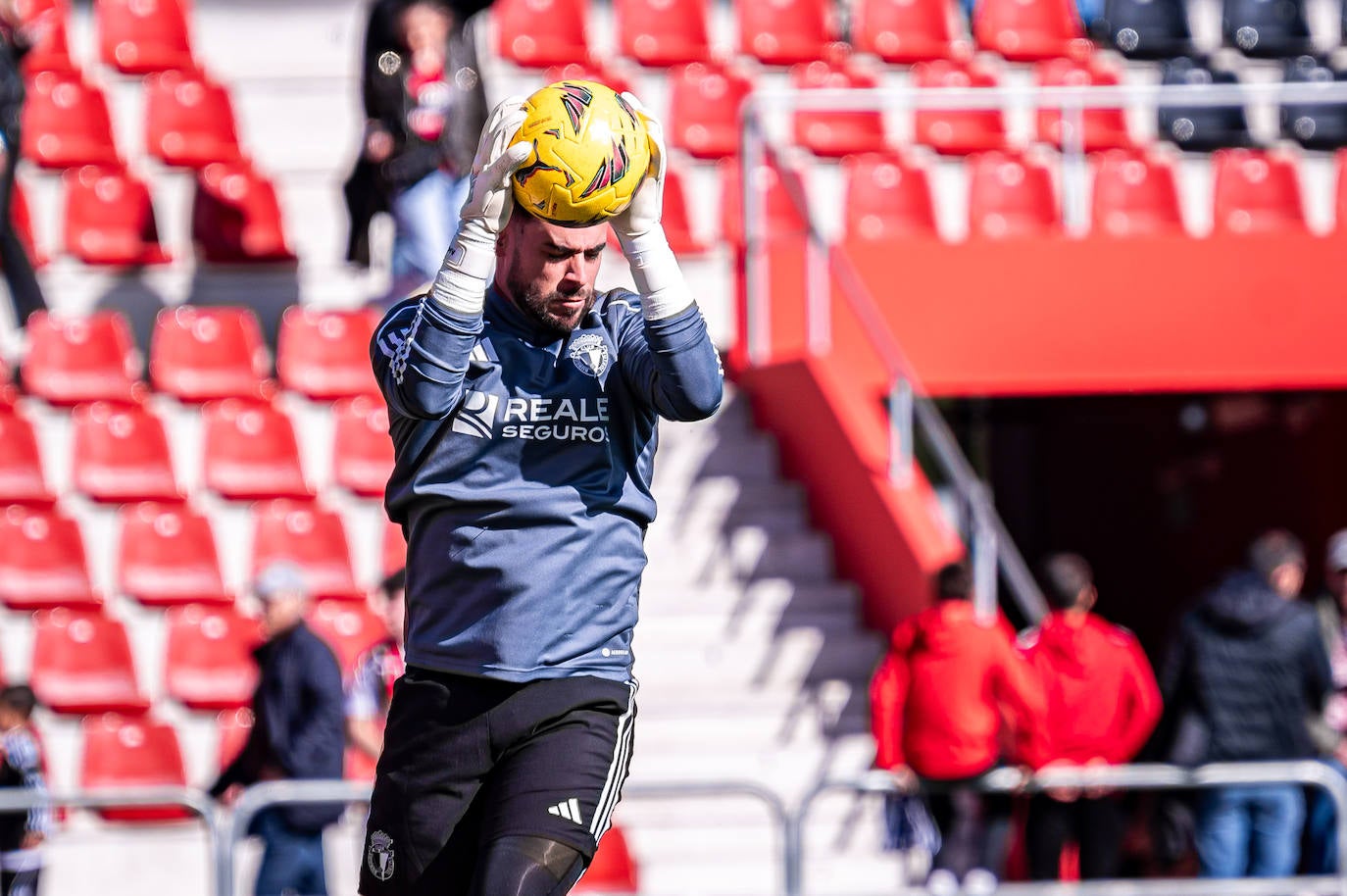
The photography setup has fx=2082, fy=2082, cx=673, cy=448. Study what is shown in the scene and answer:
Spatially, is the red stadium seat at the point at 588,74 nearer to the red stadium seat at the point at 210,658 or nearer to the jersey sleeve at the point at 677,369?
the red stadium seat at the point at 210,658

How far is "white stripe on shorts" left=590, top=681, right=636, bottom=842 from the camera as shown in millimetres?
4000

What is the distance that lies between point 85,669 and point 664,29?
18.2 ft

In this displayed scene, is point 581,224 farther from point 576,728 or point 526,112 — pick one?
point 576,728

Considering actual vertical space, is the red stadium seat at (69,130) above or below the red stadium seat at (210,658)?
above

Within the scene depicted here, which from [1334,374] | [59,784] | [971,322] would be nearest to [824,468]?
[971,322]

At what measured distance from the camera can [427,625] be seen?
405cm

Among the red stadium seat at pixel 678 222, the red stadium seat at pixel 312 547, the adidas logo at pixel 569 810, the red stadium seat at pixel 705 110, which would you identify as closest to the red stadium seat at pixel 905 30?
the red stadium seat at pixel 705 110

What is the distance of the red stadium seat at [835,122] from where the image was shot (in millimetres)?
12539

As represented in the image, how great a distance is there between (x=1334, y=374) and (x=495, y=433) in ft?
26.9

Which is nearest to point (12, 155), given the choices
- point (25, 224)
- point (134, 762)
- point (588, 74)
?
point (25, 224)

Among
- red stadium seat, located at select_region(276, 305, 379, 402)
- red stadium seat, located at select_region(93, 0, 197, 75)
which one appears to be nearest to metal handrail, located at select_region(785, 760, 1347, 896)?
red stadium seat, located at select_region(276, 305, 379, 402)

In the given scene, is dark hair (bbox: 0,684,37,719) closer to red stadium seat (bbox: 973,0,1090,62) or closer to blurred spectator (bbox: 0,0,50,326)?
blurred spectator (bbox: 0,0,50,326)

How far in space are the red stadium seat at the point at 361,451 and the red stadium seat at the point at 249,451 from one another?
208 mm

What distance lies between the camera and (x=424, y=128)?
395 inches
